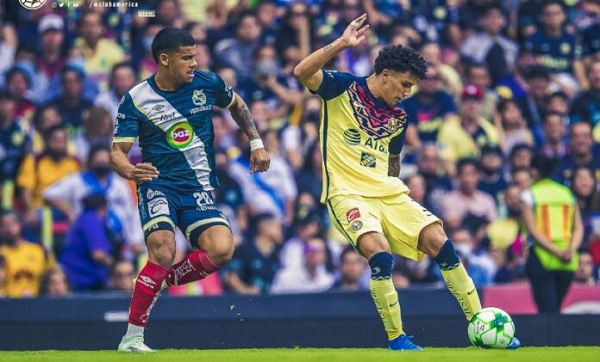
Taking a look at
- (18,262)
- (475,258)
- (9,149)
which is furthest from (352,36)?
(9,149)

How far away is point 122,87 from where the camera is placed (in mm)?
16062

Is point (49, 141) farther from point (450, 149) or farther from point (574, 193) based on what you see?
point (574, 193)

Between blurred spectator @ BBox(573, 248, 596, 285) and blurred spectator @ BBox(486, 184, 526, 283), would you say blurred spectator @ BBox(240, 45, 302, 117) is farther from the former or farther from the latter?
blurred spectator @ BBox(573, 248, 596, 285)

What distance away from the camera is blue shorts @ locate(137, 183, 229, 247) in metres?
10.1

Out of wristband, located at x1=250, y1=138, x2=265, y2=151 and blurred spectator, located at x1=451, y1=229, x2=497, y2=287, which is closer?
wristband, located at x1=250, y1=138, x2=265, y2=151

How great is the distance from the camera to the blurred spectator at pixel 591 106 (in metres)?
16.9

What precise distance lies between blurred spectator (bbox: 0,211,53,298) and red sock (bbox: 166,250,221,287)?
178 inches

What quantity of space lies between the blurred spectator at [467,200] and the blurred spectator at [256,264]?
2.21 meters

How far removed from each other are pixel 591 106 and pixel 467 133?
1.78 meters

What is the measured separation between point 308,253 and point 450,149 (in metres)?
2.65

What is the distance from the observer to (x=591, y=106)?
55.9 ft

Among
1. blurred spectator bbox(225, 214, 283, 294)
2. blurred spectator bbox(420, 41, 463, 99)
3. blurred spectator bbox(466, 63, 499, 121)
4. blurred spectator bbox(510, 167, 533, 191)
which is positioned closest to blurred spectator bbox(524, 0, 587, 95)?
blurred spectator bbox(466, 63, 499, 121)

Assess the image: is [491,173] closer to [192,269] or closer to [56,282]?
[56,282]

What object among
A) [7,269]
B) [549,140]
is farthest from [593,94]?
[7,269]
